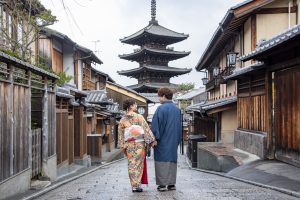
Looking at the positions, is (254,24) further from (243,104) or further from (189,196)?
(189,196)

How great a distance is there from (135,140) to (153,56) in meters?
46.9

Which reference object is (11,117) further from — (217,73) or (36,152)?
(217,73)

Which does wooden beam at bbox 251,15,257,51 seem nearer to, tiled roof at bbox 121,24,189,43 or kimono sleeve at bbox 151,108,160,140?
kimono sleeve at bbox 151,108,160,140

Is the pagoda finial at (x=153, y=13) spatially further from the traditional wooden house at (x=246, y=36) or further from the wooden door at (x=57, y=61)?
the traditional wooden house at (x=246, y=36)

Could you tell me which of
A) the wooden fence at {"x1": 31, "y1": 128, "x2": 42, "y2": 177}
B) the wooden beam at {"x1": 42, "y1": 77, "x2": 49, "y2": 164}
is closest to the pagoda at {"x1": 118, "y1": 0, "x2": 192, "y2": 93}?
the wooden beam at {"x1": 42, "y1": 77, "x2": 49, "y2": 164}

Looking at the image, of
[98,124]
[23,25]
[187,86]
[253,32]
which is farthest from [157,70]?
[23,25]

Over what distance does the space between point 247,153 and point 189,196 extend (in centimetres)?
781

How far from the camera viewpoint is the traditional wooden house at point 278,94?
33.2 ft

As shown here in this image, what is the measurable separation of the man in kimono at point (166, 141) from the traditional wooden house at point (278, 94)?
2.86m

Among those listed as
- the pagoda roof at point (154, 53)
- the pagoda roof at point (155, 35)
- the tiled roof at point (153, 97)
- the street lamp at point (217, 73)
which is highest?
the pagoda roof at point (155, 35)

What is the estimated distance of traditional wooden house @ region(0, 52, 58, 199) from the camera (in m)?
7.08

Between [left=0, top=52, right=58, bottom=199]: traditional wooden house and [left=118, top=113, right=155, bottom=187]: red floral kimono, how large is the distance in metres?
1.96

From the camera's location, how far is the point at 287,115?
35.9 ft

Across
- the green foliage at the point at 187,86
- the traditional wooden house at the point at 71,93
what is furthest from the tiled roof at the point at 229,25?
the green foliage at the point at 187,86
